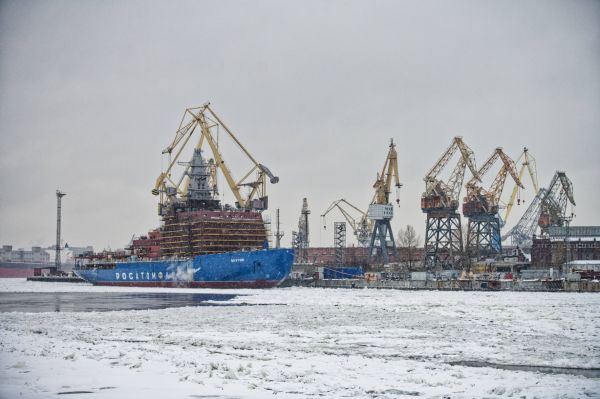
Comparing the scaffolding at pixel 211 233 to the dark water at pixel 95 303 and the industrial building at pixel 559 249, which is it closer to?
the dark water at pixel 95 303

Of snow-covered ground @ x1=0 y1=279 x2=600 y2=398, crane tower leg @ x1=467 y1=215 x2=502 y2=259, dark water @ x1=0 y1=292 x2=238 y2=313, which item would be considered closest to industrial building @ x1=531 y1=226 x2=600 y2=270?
crane tower leg @ x1=467 y1=215 x2=502 y2=259

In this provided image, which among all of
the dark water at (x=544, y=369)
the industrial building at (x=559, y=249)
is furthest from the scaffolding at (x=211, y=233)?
the dark water at (x=544, y=369)

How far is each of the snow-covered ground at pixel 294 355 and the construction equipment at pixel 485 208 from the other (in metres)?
102

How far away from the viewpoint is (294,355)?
21406 mm

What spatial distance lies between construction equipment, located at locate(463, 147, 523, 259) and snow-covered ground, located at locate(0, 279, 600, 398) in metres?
102

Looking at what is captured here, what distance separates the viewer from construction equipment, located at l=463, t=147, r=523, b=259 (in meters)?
136

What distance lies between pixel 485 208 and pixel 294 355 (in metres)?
→ 120

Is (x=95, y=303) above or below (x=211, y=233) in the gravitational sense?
below

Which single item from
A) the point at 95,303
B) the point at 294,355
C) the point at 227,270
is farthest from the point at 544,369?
the point at 227,270

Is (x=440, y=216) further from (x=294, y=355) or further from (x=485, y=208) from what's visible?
(x=294, y=355)

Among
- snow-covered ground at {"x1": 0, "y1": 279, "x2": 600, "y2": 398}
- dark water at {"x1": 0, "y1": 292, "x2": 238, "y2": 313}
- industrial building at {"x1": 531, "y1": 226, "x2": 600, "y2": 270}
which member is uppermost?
industrial building at {"x1": 531, "y1": 226, "x2": 600, "y2": 270}

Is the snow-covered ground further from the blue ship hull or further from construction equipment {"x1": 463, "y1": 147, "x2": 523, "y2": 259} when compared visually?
construction equipment {"x1": 463, "y1": 147, "x2": 523, "y2": 259}

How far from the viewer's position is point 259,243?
9994cm

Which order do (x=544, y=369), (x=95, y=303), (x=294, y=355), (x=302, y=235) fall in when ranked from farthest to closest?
1. (x=302, y=235)
2. (x=95, y=303)
3. (x=294, y=355)
4. (x=544, y=369)
